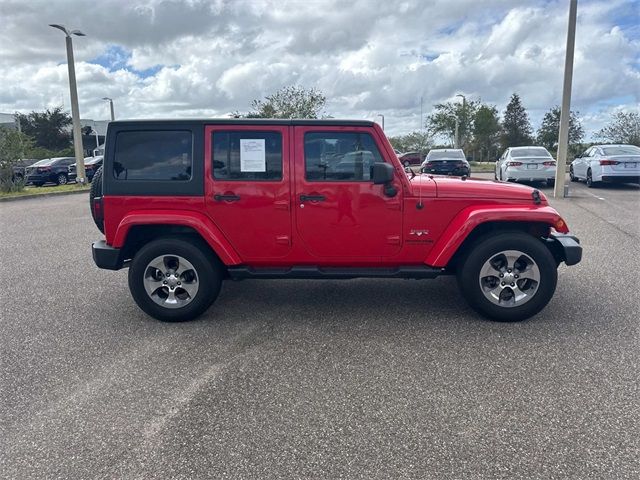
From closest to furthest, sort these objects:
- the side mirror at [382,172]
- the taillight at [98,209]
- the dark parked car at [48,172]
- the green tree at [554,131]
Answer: the side mirror at [382,172], the taillight at [98,209], the dark parked car at [48,172], the green tree at [554,131]

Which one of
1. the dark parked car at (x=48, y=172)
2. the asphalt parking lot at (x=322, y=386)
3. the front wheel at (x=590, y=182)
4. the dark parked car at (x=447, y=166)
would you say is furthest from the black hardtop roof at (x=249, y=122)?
the dark parked car at (x=48, y=172)

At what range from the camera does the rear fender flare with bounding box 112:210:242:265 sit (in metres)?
4.30

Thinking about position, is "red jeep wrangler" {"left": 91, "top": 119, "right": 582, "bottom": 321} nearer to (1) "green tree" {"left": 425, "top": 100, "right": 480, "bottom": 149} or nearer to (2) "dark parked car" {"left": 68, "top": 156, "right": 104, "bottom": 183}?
(2) "dark parked car" {"left": 68, "top": 156, "right": 104, "bottom": 183}

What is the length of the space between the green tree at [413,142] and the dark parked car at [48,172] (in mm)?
31992

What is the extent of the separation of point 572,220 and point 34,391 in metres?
9.80

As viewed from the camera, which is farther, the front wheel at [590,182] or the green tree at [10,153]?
the green tree at [10,153]

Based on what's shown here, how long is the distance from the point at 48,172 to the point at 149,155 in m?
20.4

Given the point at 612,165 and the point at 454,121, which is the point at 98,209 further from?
the point at 454,121

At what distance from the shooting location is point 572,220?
32.1ft

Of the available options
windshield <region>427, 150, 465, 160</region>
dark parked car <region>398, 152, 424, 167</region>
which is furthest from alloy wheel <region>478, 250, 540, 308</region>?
windshield <region>427, 150, 465, 160</region>

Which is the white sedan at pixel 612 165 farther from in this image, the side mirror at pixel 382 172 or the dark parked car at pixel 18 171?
the dark parked car at pixel 18 171

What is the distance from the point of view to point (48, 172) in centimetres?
2161

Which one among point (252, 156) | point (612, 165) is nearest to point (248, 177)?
point (252, 156)

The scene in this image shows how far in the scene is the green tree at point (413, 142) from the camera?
47359 mm
